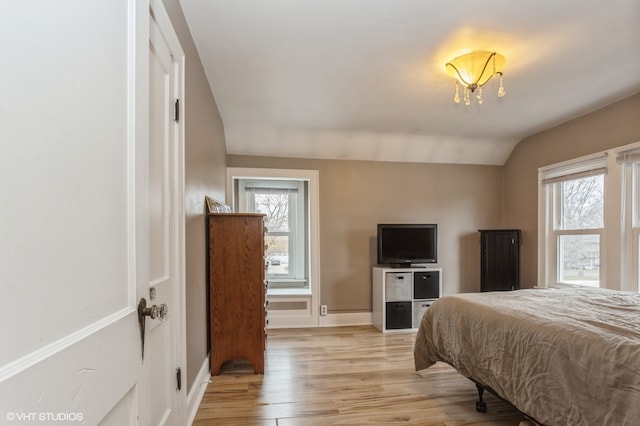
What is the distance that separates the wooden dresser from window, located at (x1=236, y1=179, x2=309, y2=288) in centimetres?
197

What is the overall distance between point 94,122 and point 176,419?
1544 mm

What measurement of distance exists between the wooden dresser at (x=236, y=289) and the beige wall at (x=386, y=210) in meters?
1.60

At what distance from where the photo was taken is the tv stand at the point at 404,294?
4008 mm

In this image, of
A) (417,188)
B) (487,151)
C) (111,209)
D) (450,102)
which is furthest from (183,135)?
(487,151)

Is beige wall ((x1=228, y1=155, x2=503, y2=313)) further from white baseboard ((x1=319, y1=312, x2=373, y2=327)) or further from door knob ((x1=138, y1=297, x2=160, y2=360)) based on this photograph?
door knob ((x1=138, y1=297, x2=160, y2=360))

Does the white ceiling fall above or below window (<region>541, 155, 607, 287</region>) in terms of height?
above

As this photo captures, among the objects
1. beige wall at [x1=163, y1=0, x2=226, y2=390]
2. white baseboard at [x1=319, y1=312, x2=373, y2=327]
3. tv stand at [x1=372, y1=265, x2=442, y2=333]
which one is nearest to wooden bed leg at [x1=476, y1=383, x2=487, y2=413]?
tv stand at [x1=372, y1=265, x2=442, y2=333]

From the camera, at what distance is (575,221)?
3629 mm

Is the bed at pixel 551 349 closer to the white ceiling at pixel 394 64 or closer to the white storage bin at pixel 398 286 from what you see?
the white storage bin at pixel 398 286

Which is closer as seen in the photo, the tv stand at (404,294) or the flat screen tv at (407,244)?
the tv stand at (404,294)

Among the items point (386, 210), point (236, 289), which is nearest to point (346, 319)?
point (386, 210)

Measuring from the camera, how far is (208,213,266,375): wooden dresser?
2707mm

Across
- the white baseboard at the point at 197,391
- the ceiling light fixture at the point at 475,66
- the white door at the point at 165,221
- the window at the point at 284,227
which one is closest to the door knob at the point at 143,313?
the white door at the point at 165,221

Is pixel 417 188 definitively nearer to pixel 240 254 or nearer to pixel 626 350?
pixel 240 254
